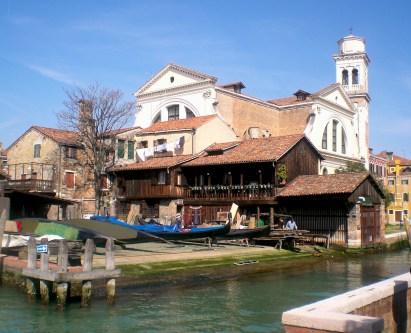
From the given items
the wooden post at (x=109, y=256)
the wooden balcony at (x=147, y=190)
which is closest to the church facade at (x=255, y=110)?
the wooden balcony at (x=147, y=190)

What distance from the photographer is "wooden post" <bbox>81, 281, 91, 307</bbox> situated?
1231 centimetres

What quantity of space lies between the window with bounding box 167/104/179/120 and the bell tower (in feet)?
64.4

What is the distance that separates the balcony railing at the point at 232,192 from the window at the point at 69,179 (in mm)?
11354

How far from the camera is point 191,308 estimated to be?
41.8 feet

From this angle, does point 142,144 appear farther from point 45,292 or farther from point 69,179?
point 45,292

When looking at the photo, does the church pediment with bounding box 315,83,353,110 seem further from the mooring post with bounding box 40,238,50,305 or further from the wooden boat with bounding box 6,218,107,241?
the mooring post with bounding box 40,238,50,305

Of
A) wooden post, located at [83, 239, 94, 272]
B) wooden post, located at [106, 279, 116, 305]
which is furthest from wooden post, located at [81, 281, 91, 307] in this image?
wooden post, located at [106, 279, 116, 305]

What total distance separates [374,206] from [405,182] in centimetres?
3503

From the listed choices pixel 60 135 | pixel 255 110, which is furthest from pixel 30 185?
pixel 255 110

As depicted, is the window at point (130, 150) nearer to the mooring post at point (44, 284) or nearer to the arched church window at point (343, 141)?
the arched church window at point (343, 141)

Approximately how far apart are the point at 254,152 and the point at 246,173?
1.33 m

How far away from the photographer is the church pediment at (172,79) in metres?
42.6

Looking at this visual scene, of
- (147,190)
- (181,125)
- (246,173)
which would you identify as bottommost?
(147,190)

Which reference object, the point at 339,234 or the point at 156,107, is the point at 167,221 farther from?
the point at 156,107
